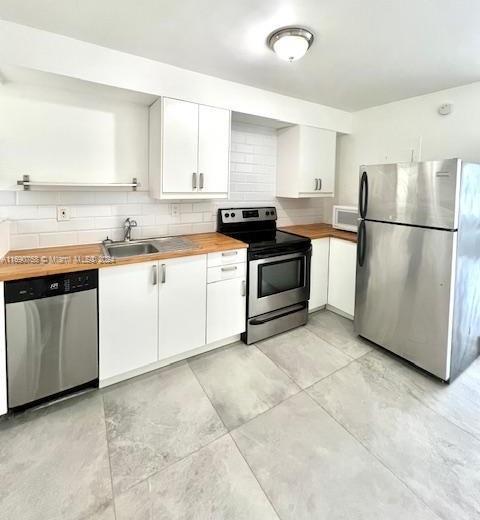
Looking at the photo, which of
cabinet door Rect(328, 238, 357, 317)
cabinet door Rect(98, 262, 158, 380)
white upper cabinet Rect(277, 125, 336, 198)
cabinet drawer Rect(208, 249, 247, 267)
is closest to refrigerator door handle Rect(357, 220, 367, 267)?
cabinet door Rect(328, 238, 357, 317)

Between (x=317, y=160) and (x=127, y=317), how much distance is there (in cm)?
260

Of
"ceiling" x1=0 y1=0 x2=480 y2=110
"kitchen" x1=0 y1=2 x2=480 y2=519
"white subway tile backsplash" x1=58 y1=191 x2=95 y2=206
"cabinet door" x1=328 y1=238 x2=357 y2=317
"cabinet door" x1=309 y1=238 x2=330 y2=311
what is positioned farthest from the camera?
"cabinet door" x1=309 y1=238 x2=330 y2=311

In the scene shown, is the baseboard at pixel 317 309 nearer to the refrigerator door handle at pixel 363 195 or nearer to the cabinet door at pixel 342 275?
the cabinet door at pixel 342 275

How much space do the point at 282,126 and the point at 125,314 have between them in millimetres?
2541

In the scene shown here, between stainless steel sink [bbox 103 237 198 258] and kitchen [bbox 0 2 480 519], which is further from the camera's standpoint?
stainless steel sink [bbox 103 237 198 258]

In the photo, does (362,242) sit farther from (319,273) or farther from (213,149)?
(213,149)

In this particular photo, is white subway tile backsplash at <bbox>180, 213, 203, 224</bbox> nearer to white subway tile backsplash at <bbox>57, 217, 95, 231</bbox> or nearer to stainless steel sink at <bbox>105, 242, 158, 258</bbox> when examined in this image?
stainless steel sink at <bbox>105, 242, 158, 258</bbox>

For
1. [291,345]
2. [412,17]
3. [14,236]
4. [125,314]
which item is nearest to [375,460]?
[291,345]

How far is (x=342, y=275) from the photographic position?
10.7 feet

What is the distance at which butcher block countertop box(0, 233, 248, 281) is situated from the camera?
5.78 ft

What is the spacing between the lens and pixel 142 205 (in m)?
2.71

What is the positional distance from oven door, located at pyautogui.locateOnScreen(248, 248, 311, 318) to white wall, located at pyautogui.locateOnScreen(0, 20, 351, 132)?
139 centimetres

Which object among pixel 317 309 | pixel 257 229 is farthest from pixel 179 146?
pixel 317 309

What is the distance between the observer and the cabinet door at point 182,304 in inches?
89.6
